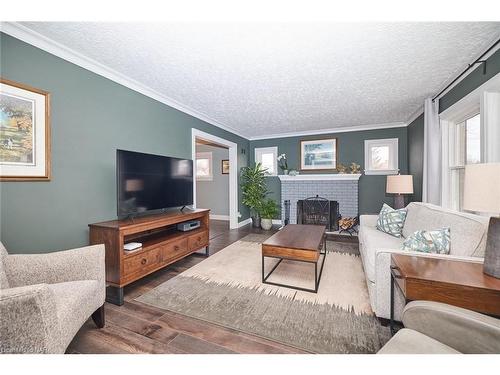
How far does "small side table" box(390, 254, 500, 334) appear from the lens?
1.08 m

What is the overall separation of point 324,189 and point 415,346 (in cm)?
441

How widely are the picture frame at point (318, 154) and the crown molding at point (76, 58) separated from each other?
3299mm

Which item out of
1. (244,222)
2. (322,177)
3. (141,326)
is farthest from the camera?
(244,222)

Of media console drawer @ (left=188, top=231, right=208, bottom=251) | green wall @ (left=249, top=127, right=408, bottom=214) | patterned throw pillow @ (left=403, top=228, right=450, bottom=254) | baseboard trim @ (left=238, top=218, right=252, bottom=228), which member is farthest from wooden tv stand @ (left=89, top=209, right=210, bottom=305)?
green wall @ (left=249, top=127, right=408, bottom=214)

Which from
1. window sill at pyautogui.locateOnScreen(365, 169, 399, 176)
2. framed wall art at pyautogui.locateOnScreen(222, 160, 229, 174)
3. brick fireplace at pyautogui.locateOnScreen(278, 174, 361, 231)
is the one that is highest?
framed wall art at pyautogui.locateOnScreen(222, 160, 229, 174)

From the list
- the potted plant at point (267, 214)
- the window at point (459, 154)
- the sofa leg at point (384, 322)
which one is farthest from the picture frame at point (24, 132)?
the window at point (459, 154)

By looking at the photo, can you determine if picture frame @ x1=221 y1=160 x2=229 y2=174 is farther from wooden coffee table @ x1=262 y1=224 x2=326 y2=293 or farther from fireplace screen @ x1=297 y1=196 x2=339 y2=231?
wooden coffee table @ x1=262 y1=224 x2=326 y2=293

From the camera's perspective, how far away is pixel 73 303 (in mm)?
1276

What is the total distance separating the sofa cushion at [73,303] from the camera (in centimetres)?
119

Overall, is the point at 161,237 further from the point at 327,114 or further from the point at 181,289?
the point at 327,114

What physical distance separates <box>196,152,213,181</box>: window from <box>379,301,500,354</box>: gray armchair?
19.8 feet

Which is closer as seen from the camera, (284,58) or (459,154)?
(284,58)

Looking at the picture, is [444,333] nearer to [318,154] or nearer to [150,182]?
[150,182]

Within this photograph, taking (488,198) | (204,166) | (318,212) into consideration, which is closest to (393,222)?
(488,198)
